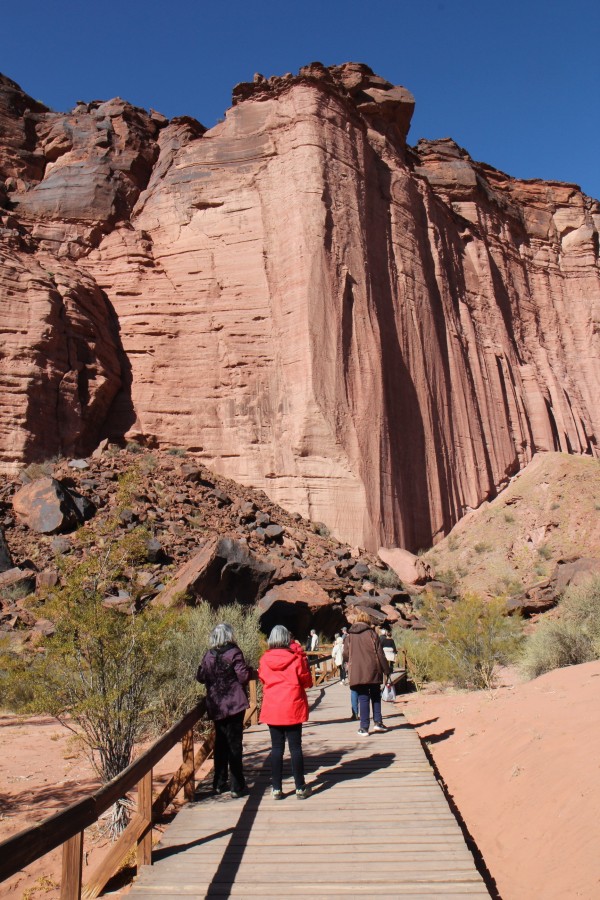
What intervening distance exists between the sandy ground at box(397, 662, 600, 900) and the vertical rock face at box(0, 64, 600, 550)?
1684cm

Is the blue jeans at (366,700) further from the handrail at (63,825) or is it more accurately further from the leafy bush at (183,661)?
the handrail at (63,825)

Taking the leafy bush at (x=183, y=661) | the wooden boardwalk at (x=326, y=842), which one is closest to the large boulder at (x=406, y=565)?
the leafy bush at (x=183, y=661)

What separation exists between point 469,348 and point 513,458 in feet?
21.2

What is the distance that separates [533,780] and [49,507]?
1784 cm

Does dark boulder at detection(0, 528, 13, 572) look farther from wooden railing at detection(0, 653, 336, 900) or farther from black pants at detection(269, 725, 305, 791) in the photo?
black pants at detection(269, 725, 305, 791)

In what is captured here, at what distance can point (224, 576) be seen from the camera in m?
16.1

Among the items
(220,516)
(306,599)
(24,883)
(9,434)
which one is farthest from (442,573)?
(24,883)

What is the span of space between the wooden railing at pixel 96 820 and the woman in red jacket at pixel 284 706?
0.69m

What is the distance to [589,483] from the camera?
28938mm

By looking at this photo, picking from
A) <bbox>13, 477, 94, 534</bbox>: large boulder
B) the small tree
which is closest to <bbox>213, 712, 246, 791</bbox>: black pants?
the small tree

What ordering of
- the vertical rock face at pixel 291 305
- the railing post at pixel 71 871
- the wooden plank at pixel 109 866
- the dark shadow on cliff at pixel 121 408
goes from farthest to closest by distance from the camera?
the dark shadow on cliff at pixel 121 408 < the vertical rock face at pixel 291 305 < the wooden plank at pixel 109 866 < the railing post at pixel 71 871

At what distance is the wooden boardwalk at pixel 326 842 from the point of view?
3854 mm

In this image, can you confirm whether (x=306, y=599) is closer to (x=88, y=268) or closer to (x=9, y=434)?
(x=9, y=434)

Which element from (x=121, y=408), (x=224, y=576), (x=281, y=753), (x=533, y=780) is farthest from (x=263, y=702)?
(x=121, y=408)
